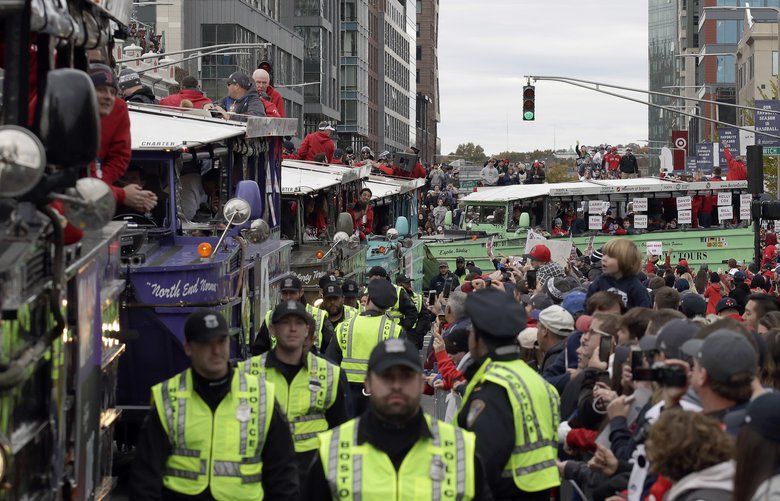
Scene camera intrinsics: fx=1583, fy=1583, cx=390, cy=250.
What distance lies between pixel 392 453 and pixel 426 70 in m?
173

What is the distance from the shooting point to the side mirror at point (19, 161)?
4.98 meters

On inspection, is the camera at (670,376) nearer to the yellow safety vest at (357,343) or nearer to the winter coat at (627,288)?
the winter coat at (627,288)

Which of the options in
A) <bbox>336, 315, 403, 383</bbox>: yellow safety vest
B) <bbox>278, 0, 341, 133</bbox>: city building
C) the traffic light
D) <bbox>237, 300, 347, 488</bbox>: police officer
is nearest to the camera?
<bbox>237, 300, 347, 488</bbox>: police officer

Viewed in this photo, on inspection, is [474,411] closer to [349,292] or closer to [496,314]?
[496,314]

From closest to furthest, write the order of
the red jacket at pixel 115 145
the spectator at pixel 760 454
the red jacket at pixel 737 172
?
the spectator at pixel 760 454, the red jacket at pixel 115 145, the red jacket at pixel 737 172

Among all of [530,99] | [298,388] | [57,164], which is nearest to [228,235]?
[298,388]

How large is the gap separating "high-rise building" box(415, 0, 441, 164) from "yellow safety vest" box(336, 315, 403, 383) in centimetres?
15515

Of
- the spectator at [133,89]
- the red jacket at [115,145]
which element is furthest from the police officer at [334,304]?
the red jacket at [115,145]

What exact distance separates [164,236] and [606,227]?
2786 cm

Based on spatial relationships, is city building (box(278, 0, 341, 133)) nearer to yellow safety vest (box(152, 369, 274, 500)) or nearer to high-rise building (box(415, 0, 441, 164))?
high-rise building (box(415, 0, 441, 164))

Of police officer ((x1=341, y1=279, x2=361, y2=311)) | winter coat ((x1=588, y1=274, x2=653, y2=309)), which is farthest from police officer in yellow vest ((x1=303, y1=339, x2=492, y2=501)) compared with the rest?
police officer ((x1=341, y1=279, x2=361, y2=311))

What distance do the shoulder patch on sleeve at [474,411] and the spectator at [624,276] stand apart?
523 cm

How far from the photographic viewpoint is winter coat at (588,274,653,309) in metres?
12.0

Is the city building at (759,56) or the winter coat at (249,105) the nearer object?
the winter coat at (249,105)
